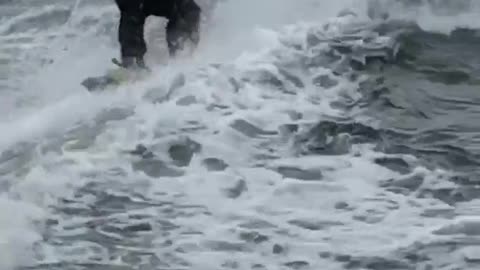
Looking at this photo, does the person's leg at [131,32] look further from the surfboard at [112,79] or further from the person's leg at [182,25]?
the person's leg at [182,25]

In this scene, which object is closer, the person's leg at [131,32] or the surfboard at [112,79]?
the surfboard at [112,79]

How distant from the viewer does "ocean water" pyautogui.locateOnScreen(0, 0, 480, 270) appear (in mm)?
6562

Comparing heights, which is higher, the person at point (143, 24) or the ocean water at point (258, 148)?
the person at point (143, 24)

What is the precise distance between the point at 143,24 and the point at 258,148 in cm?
202

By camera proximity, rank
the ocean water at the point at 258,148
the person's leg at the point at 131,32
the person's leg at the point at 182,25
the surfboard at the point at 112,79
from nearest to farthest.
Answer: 1. the ocean water at the point at 258,148
2. the surfboard at the point at 112,79
3. the person's leg at the point at 131,32
4. the person's leg at the point at 182,25

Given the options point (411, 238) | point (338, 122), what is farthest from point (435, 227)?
point (338, 122)

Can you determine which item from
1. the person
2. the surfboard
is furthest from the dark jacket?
the surfboard

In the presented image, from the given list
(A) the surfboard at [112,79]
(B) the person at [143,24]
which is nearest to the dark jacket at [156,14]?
(B) the person at [143,24]

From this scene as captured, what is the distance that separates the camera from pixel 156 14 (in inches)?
379

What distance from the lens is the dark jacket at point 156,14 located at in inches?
371

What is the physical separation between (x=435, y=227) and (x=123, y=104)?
9.74 feet

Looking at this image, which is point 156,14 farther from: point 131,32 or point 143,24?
point 131,32

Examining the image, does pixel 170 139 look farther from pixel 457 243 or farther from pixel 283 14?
pixel 283 14

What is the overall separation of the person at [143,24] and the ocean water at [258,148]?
0.65 ft
